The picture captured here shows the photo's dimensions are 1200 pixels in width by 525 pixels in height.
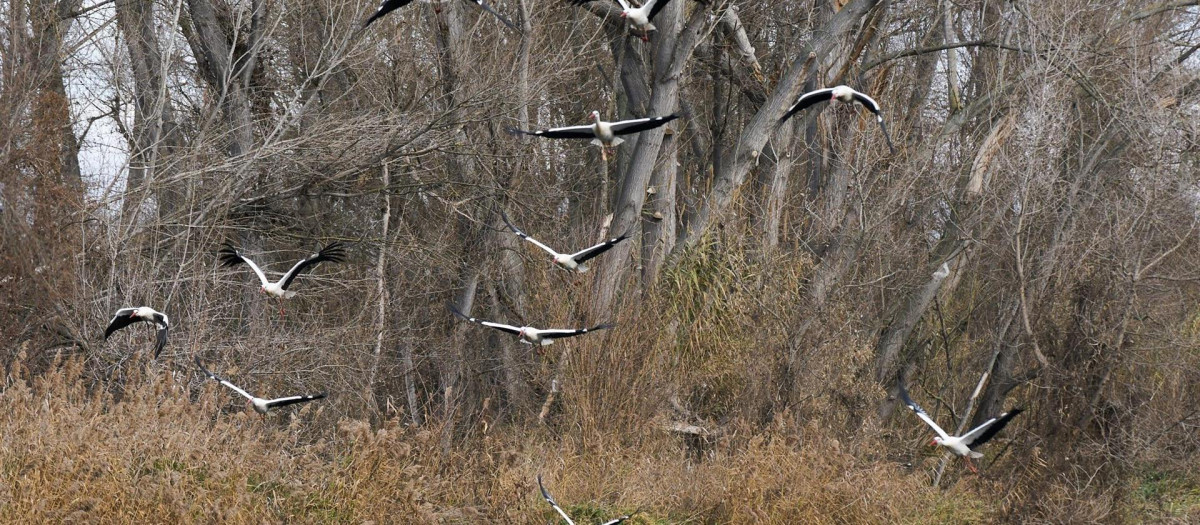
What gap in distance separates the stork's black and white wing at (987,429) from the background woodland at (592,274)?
3.76ft

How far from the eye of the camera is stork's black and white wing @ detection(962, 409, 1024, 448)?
7908 millimetres

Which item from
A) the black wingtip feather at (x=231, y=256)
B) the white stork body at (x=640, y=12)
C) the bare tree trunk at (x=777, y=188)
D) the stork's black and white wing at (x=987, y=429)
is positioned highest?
the white stork body at (x=640, y=12)

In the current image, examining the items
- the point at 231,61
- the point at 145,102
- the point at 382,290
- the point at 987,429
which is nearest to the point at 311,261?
the point at 987,429

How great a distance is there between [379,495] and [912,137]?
10.5 metres

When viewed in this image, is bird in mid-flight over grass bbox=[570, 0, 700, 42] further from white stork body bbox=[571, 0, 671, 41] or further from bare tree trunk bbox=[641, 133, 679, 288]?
bare tree trunk bbox=[641, 133, 679, 288]

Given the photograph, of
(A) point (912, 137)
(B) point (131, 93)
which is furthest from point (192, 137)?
(A) point (912, 137)

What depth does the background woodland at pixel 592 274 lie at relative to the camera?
367 inches

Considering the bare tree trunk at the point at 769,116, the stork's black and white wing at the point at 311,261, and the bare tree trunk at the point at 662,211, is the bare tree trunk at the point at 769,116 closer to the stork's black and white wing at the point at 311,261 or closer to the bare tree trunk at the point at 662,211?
the bare tree trunk at the point at 662,211

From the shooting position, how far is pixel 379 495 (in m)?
8.20

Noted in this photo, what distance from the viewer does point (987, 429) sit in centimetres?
822

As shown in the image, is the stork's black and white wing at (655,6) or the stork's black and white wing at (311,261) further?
the stork's black and white wing at (311,261)

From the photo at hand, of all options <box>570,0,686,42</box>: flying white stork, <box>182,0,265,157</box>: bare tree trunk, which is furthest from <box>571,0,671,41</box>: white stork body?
<box>182,0,265,157</box>: bare tree trunk

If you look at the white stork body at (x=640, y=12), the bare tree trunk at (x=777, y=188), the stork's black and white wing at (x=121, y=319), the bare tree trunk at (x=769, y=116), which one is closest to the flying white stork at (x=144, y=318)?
the stork's black and white wing at (x=121, y=319)

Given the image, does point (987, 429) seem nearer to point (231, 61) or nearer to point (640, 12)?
point (640, 12)
